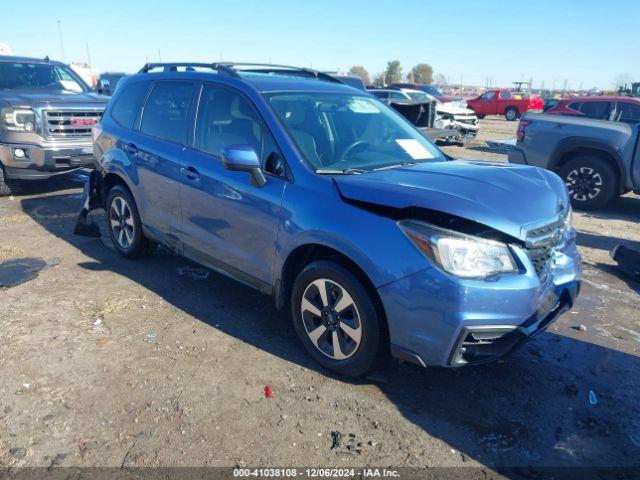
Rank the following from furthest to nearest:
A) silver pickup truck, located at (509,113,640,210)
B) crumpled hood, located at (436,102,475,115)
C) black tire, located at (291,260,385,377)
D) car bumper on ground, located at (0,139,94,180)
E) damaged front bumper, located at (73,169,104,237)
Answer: crumpled hood, located at (436,102,475,115) < silver pickup truck, located at (509,113,640,210) < car bumper on ground, located at (0,139,94,180) < damaged front bumper, located at (73,169,104,237) < black tire, located at (291,260,385,377)

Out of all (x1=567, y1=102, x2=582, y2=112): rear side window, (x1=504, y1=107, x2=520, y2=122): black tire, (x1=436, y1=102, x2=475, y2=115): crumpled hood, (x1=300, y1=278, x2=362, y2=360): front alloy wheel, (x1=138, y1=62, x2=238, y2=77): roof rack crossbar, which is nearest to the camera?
(x1=300, y1=278, x2=362, y2=360): front alloy wheel

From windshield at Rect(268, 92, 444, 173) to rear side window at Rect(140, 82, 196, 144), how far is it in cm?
97

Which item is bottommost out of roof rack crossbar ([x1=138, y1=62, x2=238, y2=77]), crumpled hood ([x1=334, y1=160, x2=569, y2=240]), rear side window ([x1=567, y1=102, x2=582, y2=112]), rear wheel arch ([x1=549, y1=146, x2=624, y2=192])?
rear wheel arch ([x1=549, y1=146, x2=624, y2=192])

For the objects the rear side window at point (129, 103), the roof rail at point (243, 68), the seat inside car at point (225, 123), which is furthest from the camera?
the rear side window at point (129, 103)

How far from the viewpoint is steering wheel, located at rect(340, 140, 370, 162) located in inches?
143

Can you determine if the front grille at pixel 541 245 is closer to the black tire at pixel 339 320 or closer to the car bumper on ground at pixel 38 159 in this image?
the black tire at pixel 339 320

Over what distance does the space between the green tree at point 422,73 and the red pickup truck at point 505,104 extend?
58432 millimetres

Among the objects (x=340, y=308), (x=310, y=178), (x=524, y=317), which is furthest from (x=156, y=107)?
(x=524, y=317)

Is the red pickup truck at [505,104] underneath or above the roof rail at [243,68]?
underneath

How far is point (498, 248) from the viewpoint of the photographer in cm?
279

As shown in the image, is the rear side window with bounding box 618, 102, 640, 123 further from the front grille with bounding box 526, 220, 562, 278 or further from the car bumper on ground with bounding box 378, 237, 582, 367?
the car bumper on ground with bounding box 378, 237, 582, 367

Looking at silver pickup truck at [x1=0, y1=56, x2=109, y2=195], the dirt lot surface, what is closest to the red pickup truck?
silver pickup truck at [x1=0, y1=56, x2=109, y2=195]

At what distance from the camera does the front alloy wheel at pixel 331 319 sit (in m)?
3.13

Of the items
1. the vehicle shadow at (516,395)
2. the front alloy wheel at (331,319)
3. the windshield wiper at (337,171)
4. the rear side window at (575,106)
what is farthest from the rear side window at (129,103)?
the rear side window at (575,106)
